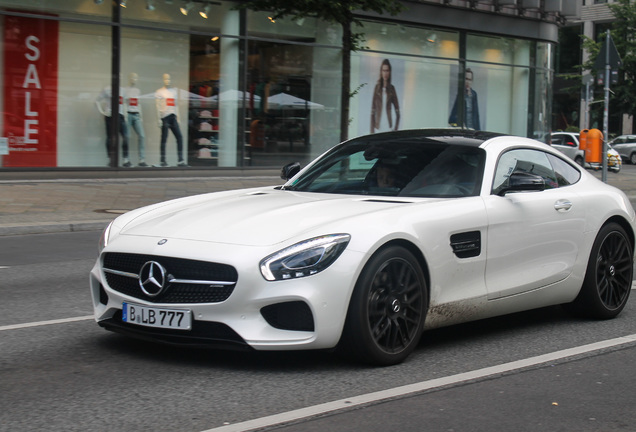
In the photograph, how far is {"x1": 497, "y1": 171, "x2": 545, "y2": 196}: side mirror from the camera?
602 centimetres

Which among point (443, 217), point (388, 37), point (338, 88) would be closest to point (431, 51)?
point (388, 37)

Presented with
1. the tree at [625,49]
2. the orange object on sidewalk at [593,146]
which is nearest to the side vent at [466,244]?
the orange object on sidewalk at [593,146]

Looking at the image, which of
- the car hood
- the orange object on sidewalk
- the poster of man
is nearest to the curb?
the car hood

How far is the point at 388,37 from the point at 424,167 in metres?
20.0

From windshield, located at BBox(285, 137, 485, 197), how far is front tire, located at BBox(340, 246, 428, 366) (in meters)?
0.80

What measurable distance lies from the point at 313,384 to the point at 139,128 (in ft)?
53.8

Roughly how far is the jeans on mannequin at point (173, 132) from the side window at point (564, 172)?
14.9m

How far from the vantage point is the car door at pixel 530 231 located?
5930 millimetres

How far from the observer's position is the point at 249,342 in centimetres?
484

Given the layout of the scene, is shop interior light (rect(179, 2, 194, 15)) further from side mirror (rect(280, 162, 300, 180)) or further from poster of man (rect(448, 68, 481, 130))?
side mirror (rect(280, 162, 300, 180))

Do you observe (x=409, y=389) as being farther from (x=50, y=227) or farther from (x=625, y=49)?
(x=625, y=49)

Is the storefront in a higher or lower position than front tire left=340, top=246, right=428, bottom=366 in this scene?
higher

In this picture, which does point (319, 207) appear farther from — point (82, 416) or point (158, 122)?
point (158, 122)

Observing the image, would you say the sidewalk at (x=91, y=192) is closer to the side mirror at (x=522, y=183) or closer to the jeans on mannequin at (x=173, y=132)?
the jeans on mannequin at (x=173, y=132)
